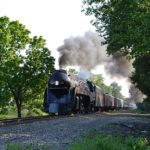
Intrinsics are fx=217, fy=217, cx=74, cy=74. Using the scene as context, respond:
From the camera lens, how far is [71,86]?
59.3ft

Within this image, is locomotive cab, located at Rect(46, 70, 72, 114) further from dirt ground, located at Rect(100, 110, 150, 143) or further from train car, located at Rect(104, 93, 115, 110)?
train car, located at Rect(104, 93, 115, 110)

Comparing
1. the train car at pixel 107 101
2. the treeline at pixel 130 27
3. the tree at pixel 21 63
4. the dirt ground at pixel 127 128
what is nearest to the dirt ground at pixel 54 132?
the dirt ground at pixel 127 128

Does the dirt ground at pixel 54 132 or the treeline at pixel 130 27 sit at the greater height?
the treeline at pixel 130 27

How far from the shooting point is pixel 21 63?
1051 inches

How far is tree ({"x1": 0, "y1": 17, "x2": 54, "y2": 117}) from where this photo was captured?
82.9 feet

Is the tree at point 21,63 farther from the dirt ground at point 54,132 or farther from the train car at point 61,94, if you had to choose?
the dirt ground at point 54,132

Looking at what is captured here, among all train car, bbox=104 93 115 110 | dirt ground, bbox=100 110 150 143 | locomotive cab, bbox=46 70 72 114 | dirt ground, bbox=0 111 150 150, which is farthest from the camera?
train car, bbox=104 93 115 110

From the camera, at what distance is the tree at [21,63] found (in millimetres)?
25256

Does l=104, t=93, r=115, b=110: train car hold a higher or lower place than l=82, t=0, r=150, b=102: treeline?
lower

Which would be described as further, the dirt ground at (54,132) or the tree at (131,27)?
the tree at (131,27)

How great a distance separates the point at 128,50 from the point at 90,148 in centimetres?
905

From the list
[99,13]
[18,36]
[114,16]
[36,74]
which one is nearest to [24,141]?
[114,16]

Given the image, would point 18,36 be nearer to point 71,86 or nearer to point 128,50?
point 71,86

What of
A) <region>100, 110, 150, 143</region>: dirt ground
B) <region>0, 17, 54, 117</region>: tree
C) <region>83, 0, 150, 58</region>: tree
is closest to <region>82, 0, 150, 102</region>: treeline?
<region>83, 0, 150, 58</region>: tree
